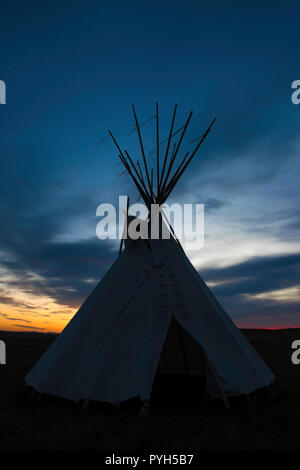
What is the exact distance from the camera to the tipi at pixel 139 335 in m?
5.57

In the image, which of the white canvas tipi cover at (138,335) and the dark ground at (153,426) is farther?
the white canvas tipi cover at (138,335)

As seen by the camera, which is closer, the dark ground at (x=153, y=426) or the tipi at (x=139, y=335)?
the dark ground at (x=153, y=426)

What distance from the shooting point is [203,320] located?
20.7ft

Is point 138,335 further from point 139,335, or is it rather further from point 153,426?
point 153,426

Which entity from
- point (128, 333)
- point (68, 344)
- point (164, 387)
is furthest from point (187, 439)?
point (164, 387)

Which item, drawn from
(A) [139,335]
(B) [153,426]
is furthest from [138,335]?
(B) [153,426]

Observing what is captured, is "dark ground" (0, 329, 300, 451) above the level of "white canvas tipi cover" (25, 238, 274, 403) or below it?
below

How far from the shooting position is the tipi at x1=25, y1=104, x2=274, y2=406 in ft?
18.3

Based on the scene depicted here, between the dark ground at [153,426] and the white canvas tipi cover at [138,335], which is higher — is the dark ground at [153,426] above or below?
below

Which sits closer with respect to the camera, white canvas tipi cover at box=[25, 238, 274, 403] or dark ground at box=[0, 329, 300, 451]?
dark ground at box=[0, 329, 300, 451]

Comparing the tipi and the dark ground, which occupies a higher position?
the tipi

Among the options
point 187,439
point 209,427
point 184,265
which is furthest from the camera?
point 184,265
